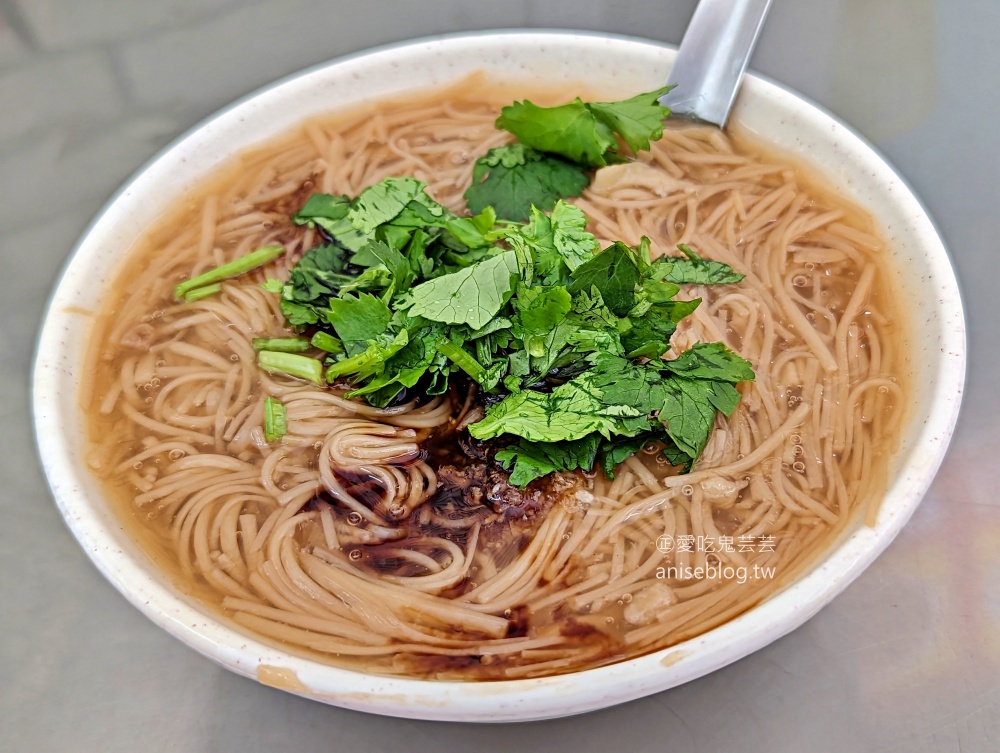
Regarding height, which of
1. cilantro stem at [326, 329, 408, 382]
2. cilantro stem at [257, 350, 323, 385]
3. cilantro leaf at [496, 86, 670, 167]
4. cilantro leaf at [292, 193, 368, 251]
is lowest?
cilantro stem at [257, 350, 323, 385]

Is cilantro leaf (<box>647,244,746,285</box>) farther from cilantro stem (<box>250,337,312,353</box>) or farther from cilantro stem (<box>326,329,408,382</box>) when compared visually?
cilantro stem (<box>250,337,312,353</box>)

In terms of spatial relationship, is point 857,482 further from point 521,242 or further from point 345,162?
point 345,162

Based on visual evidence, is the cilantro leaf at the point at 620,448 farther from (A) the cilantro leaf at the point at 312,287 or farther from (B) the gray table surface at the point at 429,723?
(A) the cilantro leaf at the point at 312,287

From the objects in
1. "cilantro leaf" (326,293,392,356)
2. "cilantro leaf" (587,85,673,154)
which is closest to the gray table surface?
"cilantro leaf" (326,293,392,356)

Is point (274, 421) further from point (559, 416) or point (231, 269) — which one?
point (559, 416)

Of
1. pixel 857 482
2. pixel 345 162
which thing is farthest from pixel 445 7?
pixel 857 482

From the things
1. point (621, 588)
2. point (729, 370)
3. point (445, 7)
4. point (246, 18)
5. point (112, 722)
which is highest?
point (445, 7)
